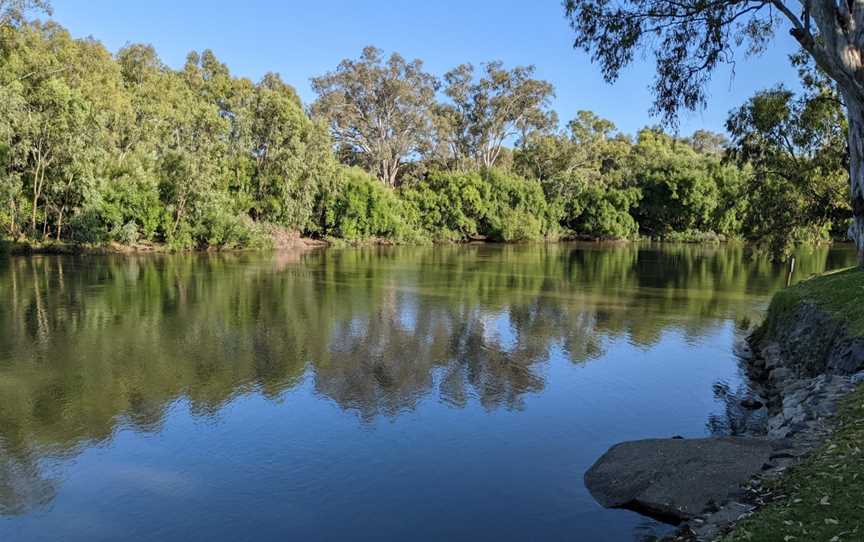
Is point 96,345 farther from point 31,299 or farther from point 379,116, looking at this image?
point 379,116

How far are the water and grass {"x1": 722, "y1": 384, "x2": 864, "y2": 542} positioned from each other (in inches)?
74.4

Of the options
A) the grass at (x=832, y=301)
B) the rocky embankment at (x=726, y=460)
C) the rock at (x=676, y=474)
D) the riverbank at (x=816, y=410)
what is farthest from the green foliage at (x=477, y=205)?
the rock at (x=676, y=474)

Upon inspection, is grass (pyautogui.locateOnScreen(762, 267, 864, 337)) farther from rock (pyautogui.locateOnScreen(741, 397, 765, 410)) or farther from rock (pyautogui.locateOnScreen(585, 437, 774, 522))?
rock (pyautogui.locateOnScreen(585, 437, 774, 522))

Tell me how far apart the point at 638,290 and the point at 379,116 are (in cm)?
5426

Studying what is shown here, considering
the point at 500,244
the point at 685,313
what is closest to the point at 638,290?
the point at 685,313

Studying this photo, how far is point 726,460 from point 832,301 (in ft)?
30.9

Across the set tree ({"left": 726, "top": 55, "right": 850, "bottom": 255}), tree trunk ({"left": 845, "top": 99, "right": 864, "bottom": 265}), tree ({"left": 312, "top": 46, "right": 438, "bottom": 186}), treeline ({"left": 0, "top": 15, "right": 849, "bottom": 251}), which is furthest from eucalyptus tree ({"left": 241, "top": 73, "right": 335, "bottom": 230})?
tree trunk ({"left": 845, "top": 99, "right": 864, "bottom": 265})

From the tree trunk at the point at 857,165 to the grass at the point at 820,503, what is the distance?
9.31 m

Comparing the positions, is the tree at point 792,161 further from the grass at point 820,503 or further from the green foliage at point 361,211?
the green foliage at point 361,211

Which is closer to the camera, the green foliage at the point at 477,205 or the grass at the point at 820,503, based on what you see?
the grass at the point at 820,503

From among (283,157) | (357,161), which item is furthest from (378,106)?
(283,157)

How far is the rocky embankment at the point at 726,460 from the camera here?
8.19 meters

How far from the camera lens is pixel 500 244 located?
8044 centimetres

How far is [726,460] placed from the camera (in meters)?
9.22
